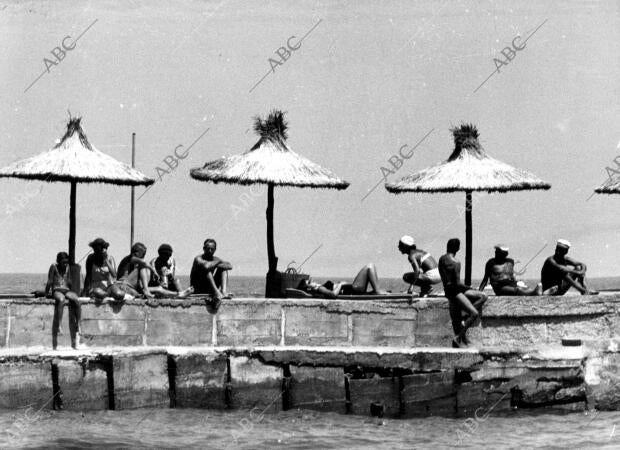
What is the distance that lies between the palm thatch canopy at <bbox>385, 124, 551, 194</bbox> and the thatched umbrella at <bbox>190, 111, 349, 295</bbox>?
1.38 metres

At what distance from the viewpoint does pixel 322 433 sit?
1727cm

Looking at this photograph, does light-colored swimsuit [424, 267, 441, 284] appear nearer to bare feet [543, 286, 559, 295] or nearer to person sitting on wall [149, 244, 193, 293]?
bare feet [543, 286, 559, 295]

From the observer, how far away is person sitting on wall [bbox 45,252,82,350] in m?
17.7

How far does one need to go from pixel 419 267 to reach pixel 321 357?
273 cm

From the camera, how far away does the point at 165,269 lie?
19.6 metres

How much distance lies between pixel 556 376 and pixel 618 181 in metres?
5.28

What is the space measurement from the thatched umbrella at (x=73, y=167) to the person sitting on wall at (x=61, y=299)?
1981mm

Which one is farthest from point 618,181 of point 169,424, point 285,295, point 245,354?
point 169,424

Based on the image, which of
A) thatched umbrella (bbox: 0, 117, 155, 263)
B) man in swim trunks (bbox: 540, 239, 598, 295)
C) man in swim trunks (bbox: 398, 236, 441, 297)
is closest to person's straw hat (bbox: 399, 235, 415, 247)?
man in swim trunks (bbox: 398, 236, 441, 297)

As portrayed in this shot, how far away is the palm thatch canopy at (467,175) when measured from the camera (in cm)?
2128

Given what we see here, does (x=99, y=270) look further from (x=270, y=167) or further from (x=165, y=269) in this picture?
(x=270, y=167)

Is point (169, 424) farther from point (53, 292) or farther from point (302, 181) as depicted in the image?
point (302, 181)

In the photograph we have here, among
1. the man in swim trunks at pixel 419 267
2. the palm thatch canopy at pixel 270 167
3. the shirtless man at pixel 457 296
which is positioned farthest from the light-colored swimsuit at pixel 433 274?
the palm thatch canopy at pixel 270 167

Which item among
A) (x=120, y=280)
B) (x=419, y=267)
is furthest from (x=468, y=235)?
(x=120, y=280)
